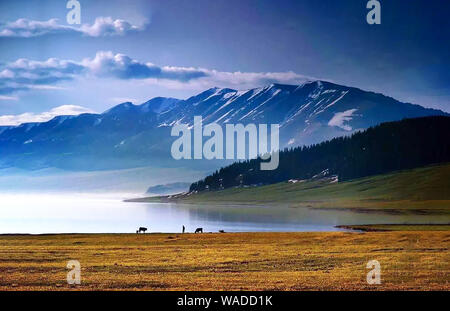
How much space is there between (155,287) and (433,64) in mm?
144358

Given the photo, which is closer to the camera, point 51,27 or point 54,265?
point 54,265

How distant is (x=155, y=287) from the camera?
109ft

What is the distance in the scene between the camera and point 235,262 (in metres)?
44.9

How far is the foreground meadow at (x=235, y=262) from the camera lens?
34031 millimetres

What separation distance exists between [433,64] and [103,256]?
132 metres

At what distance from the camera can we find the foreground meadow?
34.0 m

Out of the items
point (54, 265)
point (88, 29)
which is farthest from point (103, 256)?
point (88, 29)

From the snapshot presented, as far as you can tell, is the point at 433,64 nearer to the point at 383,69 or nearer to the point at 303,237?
the point at 383,69

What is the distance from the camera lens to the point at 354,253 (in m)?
50.0

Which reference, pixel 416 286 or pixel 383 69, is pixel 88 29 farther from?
pixel 416 286
